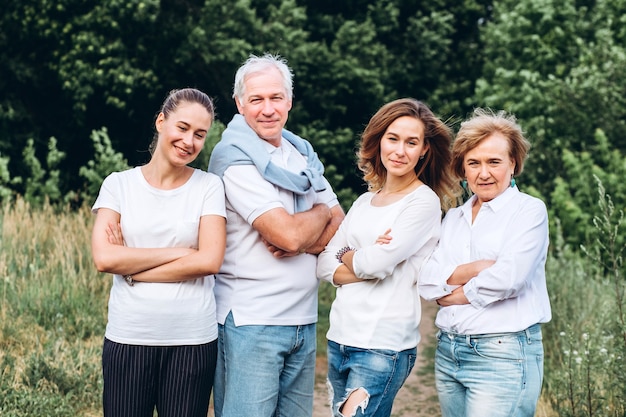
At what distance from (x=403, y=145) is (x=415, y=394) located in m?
4.05

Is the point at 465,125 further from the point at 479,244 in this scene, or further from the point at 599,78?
the point at 599,78

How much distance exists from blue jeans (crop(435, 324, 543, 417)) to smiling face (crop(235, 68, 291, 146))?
1214mm

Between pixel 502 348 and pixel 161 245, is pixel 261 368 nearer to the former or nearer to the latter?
pixel 161 245

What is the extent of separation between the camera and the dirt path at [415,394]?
618 centimetres

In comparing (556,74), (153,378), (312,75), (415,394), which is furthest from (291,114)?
(153,378)

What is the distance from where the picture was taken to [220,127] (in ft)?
36.5

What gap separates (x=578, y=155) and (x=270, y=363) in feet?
35.9

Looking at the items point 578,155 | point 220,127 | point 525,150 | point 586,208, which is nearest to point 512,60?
point 578,155

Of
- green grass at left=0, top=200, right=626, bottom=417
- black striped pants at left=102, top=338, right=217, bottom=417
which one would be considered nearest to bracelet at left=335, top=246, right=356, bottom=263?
black striped pants at left=102, top=338, right=217, bottom=417

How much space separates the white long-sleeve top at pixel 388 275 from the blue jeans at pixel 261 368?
0.20 m

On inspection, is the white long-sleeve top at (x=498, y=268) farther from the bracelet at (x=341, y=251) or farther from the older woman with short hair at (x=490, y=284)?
the bracelet at (x=341, y=251)

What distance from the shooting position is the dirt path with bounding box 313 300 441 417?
6.18 meters

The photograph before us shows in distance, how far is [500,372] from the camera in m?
2.87

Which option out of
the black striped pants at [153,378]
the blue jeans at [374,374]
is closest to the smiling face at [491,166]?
the blue jeans at [374,374]
